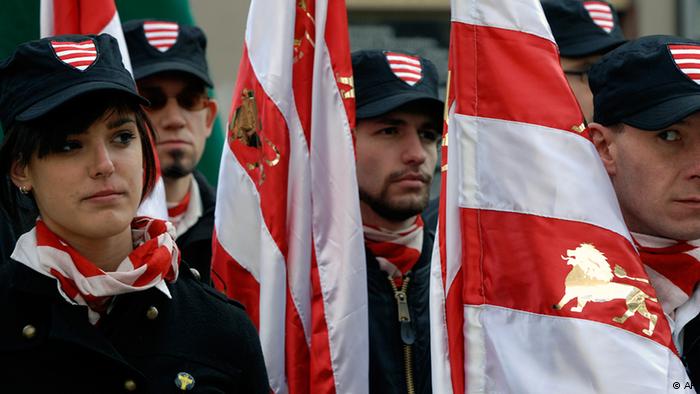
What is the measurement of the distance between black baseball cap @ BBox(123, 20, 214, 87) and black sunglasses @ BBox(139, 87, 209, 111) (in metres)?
0.07

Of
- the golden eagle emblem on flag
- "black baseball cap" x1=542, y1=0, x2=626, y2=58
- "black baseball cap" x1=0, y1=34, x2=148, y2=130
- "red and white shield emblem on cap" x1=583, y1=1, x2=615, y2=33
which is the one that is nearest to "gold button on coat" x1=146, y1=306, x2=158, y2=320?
"black baseball cap" x1=0, y1=34, x2=148, y2=130

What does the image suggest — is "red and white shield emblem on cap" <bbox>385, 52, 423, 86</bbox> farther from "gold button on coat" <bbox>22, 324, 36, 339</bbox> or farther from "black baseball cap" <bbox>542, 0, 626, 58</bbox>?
"gold button on coat" <bbox>22, 324, 36, 339</bbox>

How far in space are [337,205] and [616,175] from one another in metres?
0.88

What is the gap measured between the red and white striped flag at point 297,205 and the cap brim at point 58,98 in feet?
3.13

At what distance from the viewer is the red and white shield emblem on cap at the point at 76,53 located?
2834mm

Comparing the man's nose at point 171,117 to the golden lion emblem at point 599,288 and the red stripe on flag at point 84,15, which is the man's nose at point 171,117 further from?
the golden lion emblem at point 599,288

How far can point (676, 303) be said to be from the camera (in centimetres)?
310

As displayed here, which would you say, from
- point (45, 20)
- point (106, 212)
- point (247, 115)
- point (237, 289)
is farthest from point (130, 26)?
point (106, 212)

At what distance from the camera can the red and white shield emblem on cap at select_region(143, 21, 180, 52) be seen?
473 centimetres

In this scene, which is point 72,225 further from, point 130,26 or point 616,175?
point 130,26

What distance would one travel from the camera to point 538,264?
291 centimetres

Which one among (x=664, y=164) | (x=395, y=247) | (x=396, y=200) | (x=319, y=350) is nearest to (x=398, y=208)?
(x=396, y=200)

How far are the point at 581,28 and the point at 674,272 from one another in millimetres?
2051

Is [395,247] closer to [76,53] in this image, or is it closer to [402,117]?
[402,117]
